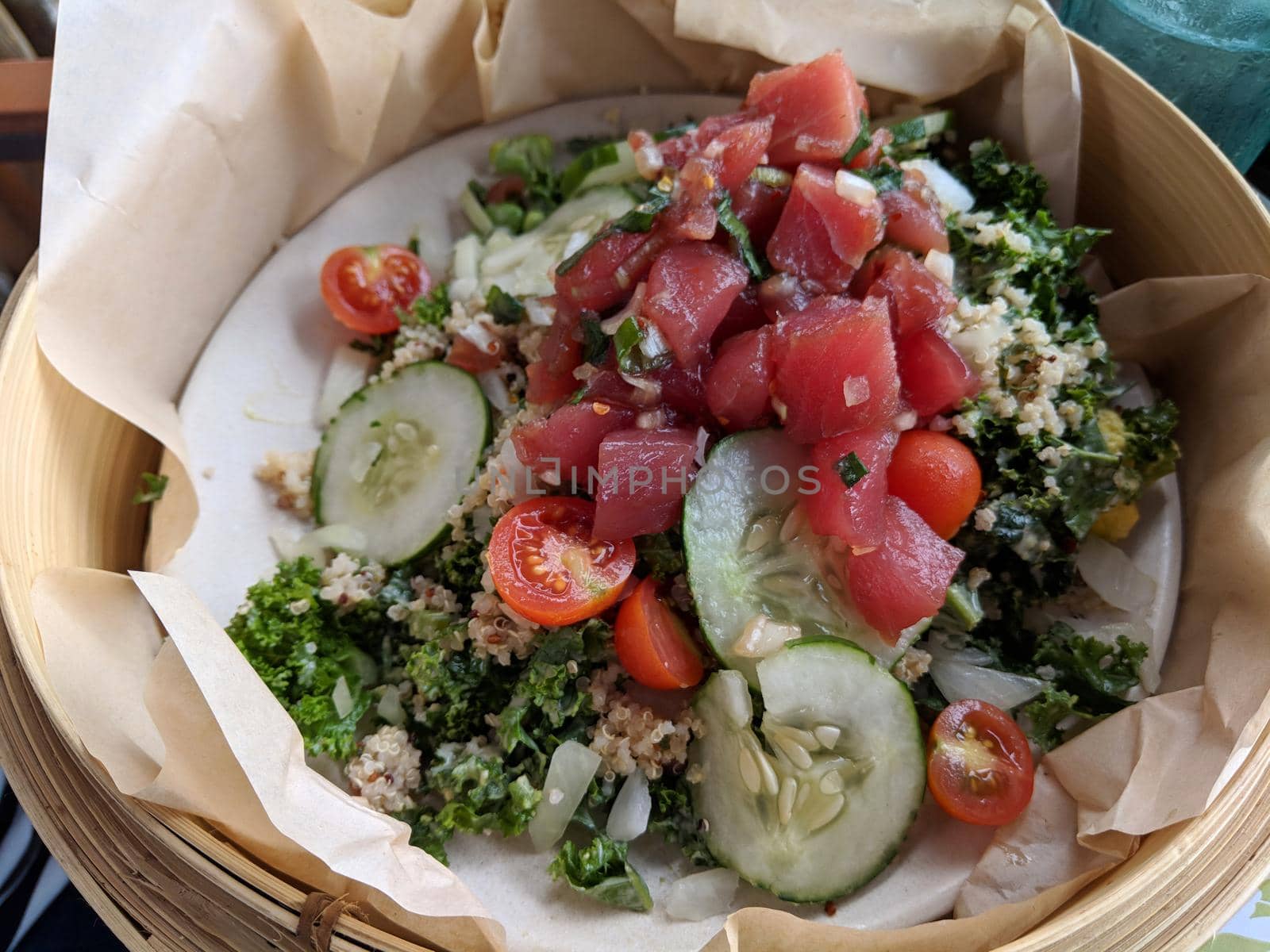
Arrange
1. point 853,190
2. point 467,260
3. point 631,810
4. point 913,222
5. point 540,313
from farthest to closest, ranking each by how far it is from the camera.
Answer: point 467,260, point 540,313, point 913,222, point 853,190, point 631,810

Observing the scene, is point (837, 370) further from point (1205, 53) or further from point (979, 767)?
point (1205, 53)

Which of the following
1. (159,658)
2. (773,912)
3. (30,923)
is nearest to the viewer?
(773,912)

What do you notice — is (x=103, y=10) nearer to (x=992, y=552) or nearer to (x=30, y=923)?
(x=30, y=923)

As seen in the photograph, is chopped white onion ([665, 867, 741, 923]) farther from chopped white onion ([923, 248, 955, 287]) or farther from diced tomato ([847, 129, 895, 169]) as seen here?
diced tomato ([847, 129, 895, 169])

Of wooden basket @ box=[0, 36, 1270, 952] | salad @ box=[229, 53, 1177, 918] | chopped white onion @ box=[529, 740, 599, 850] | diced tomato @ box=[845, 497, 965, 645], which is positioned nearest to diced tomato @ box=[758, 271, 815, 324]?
salad @ box=[229, 53, 1177, 918]

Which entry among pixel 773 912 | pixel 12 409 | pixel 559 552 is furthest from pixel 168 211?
pixel 773 912

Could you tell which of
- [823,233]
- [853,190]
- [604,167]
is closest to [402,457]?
[604,167]

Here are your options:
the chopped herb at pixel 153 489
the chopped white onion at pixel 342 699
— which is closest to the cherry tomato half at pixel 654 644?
the chopped white onion at pixel 342 699
